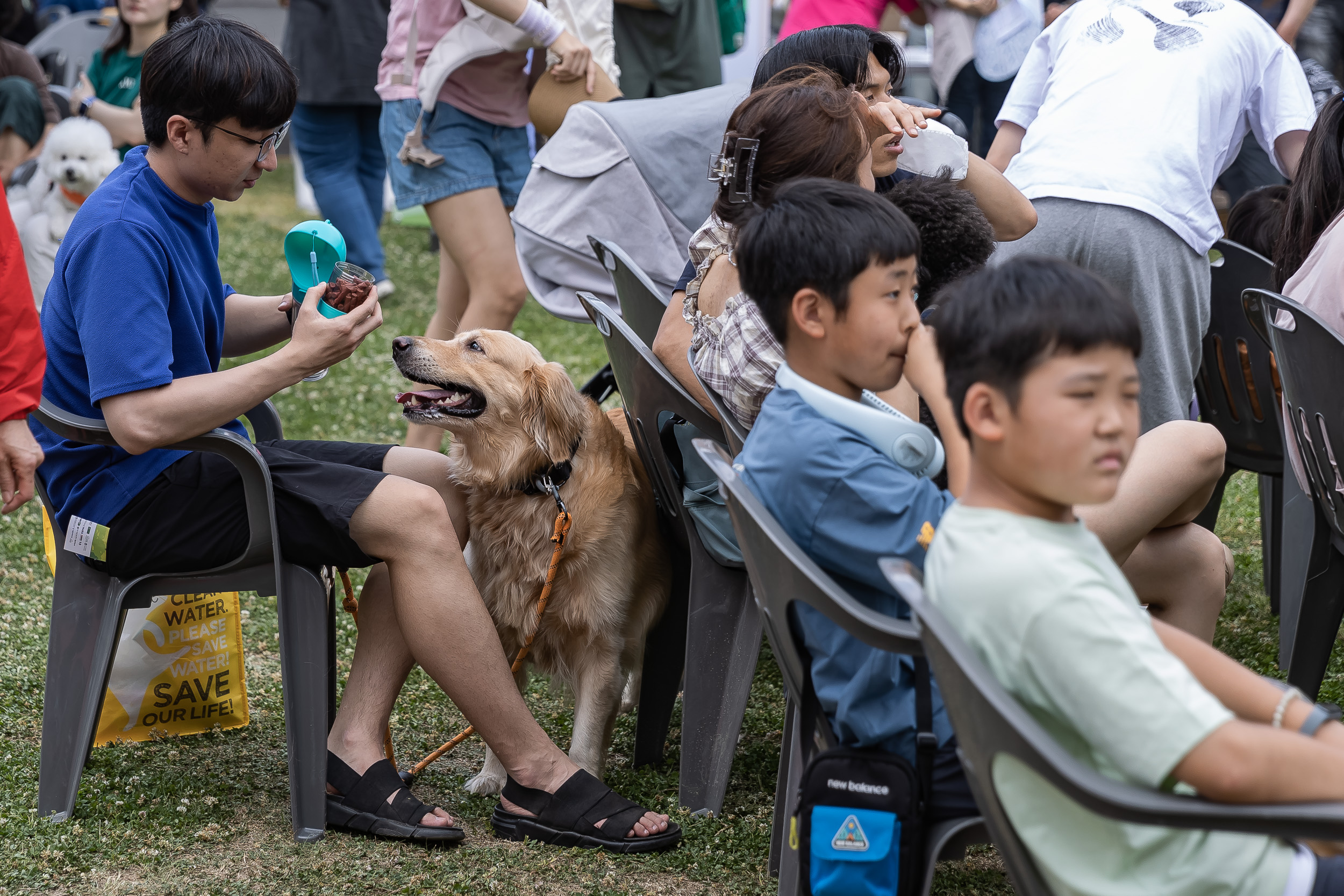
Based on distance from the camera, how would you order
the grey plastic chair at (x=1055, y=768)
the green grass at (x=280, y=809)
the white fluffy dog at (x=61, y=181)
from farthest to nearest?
the white fluffy dog at (x=61, y=181), the green grass at (x=280, y=809), the grey plastic chair at (x=1055, y=768)

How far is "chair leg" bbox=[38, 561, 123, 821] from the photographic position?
107 inches

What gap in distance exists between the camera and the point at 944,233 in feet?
8.71

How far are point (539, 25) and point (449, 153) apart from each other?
56 cm

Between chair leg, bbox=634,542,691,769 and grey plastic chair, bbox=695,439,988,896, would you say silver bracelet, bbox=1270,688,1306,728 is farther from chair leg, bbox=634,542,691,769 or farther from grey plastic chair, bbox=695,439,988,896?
chair leg, bbox=634,542,691,769

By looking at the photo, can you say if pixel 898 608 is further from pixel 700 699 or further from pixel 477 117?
pixel 477 117

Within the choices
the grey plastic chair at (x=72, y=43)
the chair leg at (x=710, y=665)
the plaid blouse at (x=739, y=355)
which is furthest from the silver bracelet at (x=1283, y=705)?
the grey plastic chair at (x=72, y=43)

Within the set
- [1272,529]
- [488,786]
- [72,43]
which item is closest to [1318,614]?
[1272,529]

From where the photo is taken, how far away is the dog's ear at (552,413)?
3012mm

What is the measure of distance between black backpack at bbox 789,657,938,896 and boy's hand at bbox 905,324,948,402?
46 cm

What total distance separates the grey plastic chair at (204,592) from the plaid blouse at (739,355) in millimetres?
904

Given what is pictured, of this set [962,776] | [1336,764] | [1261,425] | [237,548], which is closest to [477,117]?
[237,548]

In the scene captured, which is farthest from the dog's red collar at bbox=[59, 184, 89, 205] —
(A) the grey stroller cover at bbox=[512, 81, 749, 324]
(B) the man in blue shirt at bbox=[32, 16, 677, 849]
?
(B) the man in blue shirt at bbox=[32, 16, 677, 849]

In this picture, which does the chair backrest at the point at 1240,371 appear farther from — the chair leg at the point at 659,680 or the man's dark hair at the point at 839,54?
the chair leg at the point at 659,680

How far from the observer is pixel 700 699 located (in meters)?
2.82
